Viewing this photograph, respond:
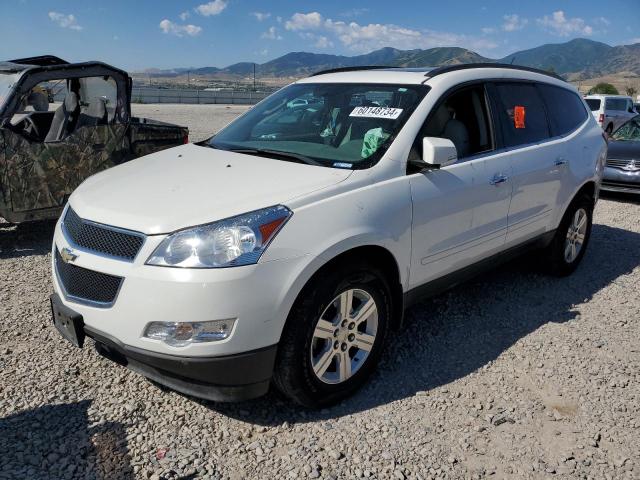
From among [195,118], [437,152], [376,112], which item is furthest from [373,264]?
[195,118]

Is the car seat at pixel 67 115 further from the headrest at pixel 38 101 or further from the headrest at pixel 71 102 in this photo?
the headrest at pixel 38 101

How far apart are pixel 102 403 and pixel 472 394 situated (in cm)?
216

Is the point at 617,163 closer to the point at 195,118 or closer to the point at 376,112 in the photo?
the point at 376,112

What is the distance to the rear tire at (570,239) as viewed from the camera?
5.03 metres

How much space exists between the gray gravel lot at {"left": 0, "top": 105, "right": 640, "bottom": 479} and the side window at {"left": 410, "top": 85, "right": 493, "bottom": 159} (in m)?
1.38

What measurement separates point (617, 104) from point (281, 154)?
2179 centimetres

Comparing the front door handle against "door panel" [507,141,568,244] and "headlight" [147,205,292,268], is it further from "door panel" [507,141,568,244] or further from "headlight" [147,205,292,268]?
"headlight" [147,205,292,268]

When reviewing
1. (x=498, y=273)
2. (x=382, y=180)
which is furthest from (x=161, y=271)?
(x=498, y=273)

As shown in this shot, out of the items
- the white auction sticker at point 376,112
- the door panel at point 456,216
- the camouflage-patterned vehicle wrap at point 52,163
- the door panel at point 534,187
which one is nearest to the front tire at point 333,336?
the door panel at point 456,216

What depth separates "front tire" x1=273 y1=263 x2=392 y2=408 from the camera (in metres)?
2.75

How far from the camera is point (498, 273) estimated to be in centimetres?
536

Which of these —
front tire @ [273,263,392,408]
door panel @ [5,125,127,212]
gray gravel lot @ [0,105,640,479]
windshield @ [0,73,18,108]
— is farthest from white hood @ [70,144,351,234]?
windshield @ [0,73,18,108]

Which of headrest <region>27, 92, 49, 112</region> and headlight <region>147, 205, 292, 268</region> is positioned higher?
headrest <region>27, 92, 49, 112</region>

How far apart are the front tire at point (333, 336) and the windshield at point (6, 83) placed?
4.46 meters
